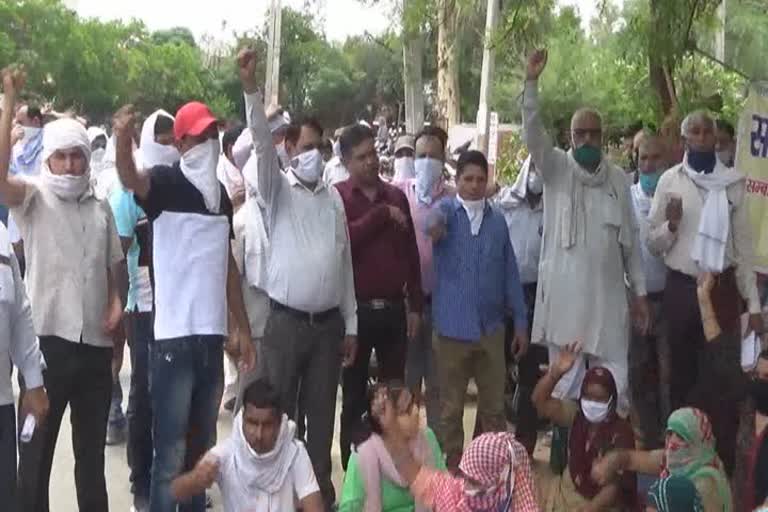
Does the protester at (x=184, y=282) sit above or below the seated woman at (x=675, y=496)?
above

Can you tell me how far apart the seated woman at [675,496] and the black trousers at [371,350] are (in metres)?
1.96

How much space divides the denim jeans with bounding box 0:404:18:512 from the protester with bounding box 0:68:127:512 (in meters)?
0.42

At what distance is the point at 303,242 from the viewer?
19.5ft

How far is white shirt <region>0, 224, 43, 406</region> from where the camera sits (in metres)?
Result: 4.65

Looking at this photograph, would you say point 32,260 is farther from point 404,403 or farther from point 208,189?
point 404,403

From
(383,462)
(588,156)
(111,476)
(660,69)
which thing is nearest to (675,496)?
(383,462)

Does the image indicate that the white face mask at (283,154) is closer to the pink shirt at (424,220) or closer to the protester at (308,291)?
the pink shirt at (424,220)

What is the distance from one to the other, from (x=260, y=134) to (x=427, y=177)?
5.61ft

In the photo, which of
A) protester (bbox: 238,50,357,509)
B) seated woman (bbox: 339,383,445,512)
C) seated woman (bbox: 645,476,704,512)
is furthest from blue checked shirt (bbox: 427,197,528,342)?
seated woman (bbox: 645,476,704,512)

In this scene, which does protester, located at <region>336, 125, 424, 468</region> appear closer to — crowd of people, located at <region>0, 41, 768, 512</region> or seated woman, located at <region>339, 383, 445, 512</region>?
crowd of people, located at <region>0, 41, 768, 512</region>

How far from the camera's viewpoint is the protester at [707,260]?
21.9 feet

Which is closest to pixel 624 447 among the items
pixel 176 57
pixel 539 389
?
pixel 539 389

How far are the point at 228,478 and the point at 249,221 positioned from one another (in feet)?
7.56

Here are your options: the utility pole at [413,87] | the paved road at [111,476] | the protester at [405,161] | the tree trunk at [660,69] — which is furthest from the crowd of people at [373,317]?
the utility pole at [413,87]
